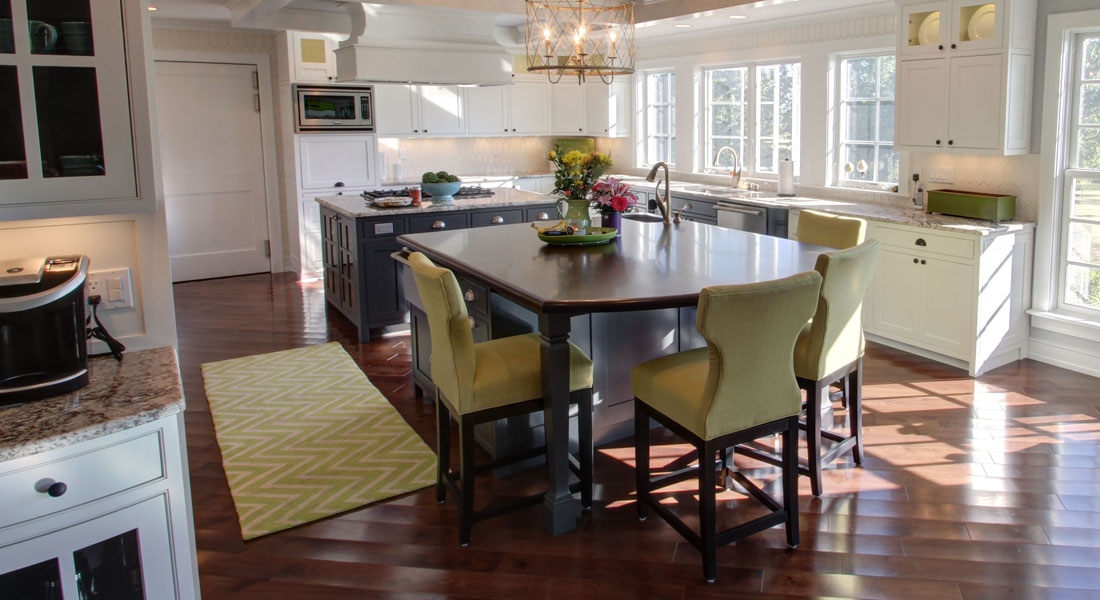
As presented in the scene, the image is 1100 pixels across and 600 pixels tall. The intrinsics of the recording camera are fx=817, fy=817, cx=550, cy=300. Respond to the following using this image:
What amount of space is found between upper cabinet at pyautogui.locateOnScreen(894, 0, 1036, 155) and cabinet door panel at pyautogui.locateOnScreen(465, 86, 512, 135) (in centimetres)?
446

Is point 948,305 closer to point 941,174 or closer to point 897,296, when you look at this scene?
point 897,296

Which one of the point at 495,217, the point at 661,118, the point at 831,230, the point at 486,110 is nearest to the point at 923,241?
the point at 831,230

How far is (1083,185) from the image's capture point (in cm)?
471

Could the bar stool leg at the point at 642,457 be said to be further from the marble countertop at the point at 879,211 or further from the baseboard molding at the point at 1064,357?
the baseboard molding at the point at 1064,357

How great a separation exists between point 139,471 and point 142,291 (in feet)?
2.27

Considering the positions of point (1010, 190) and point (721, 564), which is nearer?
point (721, 564)

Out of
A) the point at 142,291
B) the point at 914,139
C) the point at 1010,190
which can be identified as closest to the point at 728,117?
the point at 914,139

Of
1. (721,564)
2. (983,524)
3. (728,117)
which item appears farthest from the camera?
(728,117)

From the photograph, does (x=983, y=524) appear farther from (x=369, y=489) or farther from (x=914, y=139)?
(x=914, y=139)

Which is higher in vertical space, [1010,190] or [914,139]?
[914,139]

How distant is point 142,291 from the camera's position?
233cm

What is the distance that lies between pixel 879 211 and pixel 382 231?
11.1 feet

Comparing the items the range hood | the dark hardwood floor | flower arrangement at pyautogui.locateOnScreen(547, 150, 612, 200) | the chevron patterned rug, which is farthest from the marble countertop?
the chevron patterned rug

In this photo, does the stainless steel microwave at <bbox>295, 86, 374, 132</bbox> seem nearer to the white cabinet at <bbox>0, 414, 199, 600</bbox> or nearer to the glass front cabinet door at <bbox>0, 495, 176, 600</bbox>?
the white cabinet at <bbox>0, 414, 199, 600</bbox>
